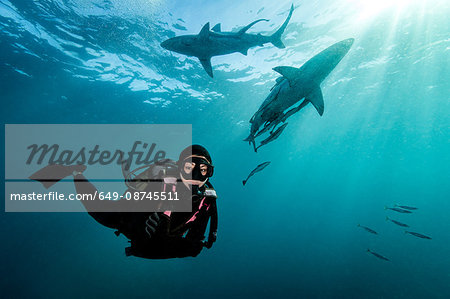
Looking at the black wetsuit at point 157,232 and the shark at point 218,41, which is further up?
the shark at point 218,41

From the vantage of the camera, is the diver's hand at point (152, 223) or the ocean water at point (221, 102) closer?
the diver's hand at point (152, 223)

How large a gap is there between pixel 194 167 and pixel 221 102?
20.0m

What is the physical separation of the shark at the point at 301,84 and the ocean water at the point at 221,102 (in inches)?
361

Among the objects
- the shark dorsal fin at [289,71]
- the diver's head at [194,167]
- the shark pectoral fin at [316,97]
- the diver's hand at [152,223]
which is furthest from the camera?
the shark pectoral fin at [316,97]

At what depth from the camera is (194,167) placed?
9.95ft

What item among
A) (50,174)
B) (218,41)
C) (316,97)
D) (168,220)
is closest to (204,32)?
(218,41)

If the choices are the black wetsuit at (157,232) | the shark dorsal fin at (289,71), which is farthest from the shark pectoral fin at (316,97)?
the black wetsuit at (157,232)

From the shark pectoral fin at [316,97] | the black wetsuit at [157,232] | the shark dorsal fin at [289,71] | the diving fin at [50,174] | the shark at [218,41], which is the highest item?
the shark at [218,41]

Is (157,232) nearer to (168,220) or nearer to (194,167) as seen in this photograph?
(168,220)

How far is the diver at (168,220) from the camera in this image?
233 cm

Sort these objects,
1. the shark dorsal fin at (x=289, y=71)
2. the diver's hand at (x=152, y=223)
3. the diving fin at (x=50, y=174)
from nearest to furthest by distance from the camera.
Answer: the diver's hand at (x=152, y=223)
the diving fin at (x=50, y=174)
the shark dorsal fin at (x=289, y=71)

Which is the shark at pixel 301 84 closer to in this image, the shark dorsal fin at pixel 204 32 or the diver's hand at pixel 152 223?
the shark dorsal fin at pixel 204 32

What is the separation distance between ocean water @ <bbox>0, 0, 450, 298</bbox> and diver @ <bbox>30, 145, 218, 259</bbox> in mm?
11402

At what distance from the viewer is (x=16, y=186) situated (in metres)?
36.0
